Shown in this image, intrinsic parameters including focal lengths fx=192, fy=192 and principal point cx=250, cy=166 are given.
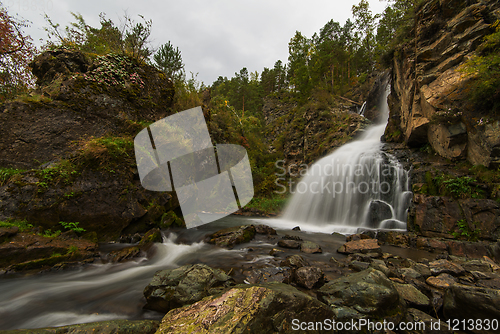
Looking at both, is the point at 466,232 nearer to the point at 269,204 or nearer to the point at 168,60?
the point at 269,204

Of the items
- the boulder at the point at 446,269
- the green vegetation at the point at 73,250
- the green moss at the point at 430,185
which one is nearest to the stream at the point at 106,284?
the green vegetation at the point at 73,250

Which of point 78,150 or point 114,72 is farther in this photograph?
point 114,72

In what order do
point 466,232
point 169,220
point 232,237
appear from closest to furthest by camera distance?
A: 1. point 466,232
2. point 232,237
3. point 169,220

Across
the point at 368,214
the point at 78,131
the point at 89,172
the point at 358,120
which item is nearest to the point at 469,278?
the point at 368,214

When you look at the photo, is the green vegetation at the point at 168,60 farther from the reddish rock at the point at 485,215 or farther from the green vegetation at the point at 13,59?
the reddish rock at the point at 485,215

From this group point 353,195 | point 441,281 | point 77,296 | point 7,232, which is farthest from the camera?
point 353,195

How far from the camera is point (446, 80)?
8375 mm

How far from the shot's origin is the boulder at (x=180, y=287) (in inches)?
115

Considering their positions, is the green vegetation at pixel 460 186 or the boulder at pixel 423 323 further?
the green vegetation at pixel 460 186

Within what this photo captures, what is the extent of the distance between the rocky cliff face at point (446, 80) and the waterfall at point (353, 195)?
2.19 metres

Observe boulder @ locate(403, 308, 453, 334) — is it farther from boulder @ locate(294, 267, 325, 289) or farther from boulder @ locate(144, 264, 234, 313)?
boulder @ locate(144, 264, 234, 313)

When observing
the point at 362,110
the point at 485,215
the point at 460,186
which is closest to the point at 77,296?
the point at 485,215

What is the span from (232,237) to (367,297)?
186 inches

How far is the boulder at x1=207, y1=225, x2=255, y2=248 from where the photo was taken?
21.4 feet
